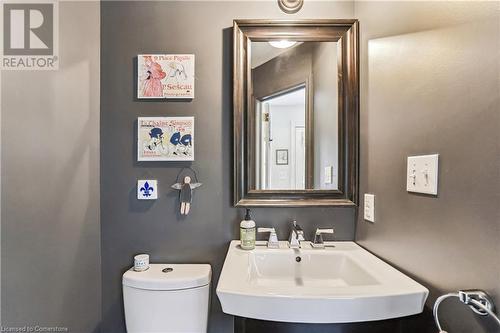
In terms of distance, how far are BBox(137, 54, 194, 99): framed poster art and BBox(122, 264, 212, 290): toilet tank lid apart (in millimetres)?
859

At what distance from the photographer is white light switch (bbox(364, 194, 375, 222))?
1108 mm

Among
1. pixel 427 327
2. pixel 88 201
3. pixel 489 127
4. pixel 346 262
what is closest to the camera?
pixel 489 127

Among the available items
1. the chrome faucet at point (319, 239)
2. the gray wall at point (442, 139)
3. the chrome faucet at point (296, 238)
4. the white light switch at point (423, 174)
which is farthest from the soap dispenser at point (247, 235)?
the white light switch at point (423, 174)

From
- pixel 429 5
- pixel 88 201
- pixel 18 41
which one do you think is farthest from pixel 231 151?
pixel 18 41

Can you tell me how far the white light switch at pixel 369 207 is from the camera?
1.11 metres

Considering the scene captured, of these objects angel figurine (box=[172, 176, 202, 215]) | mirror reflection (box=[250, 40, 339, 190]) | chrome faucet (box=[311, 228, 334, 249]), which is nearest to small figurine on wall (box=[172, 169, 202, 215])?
angel figurine (box=[172, 176, 202, 215])

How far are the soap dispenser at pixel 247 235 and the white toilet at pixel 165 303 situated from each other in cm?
25

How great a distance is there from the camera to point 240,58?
1.27m

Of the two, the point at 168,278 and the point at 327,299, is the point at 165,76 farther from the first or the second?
the point at 327,299

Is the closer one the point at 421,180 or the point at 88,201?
the point at 421,180

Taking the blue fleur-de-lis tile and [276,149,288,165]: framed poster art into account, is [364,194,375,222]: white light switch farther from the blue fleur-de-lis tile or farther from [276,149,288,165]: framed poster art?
the blue fleur-de-lis tile

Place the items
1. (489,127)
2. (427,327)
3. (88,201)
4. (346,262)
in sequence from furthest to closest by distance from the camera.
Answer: (88,201)
(346,262)
(427,327)
(489,127)

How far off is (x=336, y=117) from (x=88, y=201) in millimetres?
1312

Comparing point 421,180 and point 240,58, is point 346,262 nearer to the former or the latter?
point 421,180
